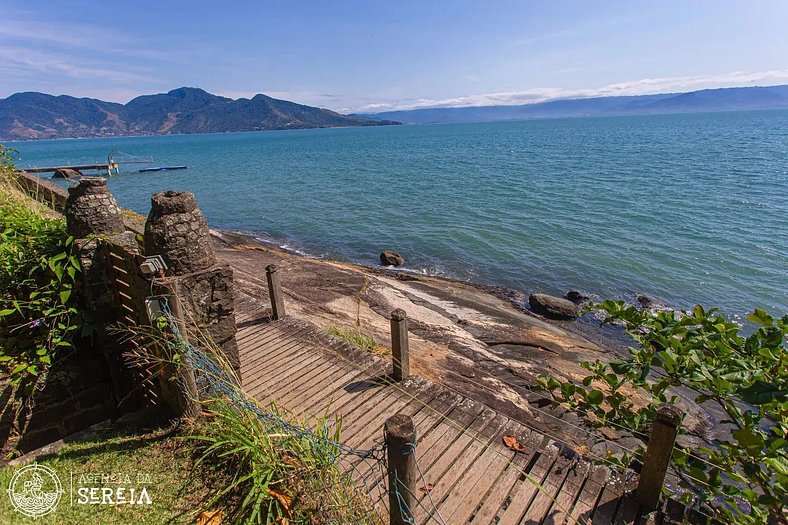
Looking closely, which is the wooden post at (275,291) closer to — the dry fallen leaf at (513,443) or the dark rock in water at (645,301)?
the dry fallen leaf at (513,443)

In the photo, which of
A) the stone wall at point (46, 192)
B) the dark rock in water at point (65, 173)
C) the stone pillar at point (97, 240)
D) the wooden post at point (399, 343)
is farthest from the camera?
the dark rock in water at point (65, 173)

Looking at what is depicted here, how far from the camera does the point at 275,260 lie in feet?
59.8

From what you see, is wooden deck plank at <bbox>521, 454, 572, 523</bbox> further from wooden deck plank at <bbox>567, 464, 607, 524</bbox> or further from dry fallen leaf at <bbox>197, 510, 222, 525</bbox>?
dry fallen leaf at <bbox>197, 510, 222, 525</bbox>

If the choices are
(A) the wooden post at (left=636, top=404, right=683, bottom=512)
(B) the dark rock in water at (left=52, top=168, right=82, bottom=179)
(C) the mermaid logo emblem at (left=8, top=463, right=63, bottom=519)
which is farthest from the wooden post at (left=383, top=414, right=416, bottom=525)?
(B) the dark rock in water at (left=52, top=168, right=82, bottom=179)

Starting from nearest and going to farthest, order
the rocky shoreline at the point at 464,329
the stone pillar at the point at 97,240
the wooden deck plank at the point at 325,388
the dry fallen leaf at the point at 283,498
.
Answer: the dry fallen leaf at the point at 283,498
the stone pillar at the point at 97,240
the wooden deck plank at the point at 325,388
the rocky shoreline at the point at 464,329

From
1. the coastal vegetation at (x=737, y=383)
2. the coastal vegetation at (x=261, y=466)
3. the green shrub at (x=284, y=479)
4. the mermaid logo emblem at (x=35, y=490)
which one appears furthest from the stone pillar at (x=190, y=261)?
the coastal vegetation at (x=737, y=383)

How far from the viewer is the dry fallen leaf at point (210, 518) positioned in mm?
3295

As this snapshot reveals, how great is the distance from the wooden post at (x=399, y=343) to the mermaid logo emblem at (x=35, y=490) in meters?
3.99

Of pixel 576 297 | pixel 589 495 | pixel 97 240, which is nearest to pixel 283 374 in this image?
pixel 97 240

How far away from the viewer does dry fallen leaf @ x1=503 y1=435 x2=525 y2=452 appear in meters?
4.71

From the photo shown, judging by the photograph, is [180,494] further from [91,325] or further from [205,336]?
[91,325]

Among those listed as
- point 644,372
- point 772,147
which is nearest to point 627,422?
point 644,372

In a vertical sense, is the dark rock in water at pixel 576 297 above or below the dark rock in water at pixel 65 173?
below

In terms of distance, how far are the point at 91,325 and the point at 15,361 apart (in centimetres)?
85
